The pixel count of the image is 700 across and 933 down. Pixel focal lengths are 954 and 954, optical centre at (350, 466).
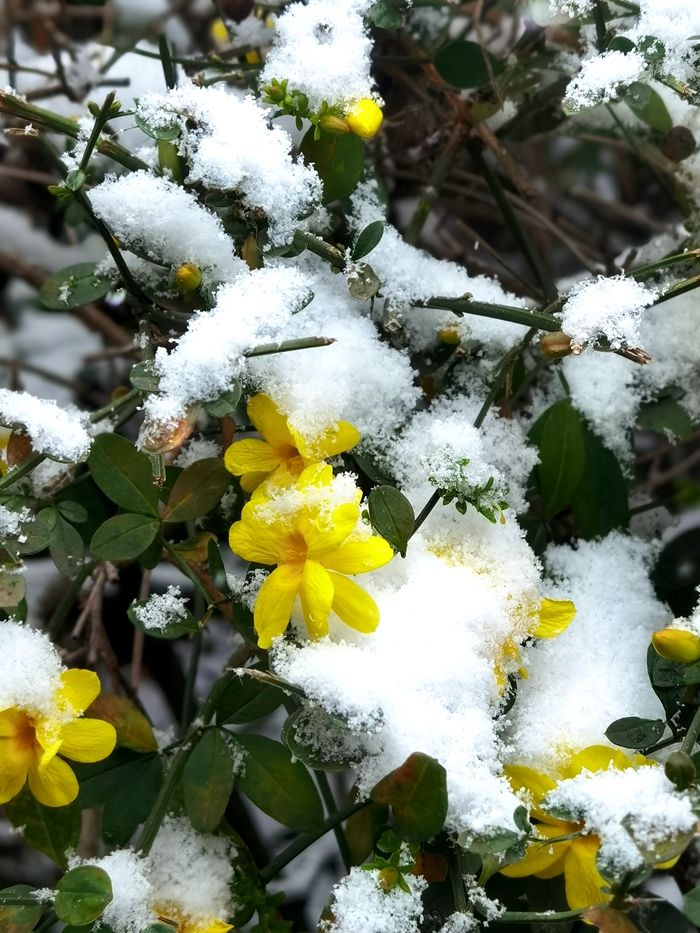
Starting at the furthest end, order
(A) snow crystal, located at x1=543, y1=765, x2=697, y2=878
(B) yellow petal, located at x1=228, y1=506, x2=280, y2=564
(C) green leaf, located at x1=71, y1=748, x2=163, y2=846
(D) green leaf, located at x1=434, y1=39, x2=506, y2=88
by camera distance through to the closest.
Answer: (D) green leaf, located at x1=434, y1=39, x2=506, y2=88, (C) green leaf, located at x1=71, y1=748, x2=163, y2=846, (B) yellow petal, located at x1=228, y1=506, x2=280, y2=564, (A) snow crystal, located at x1=543, y1=765, x2=697, y2=878

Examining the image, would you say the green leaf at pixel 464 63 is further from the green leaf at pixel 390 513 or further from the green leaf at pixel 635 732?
the green leaf at pixel 635 732

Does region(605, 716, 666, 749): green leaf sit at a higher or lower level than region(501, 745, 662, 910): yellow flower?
higher

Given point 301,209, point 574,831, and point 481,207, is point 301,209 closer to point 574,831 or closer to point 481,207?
point 574,831

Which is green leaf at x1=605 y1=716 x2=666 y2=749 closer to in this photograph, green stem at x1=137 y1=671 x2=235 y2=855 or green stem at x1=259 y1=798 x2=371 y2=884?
green stem at x1=259 y1=798 x2=371 y2=884

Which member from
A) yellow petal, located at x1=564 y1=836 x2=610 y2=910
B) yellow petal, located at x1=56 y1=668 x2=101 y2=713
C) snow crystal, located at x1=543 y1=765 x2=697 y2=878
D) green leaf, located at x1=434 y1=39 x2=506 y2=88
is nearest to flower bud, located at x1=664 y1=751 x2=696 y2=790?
snow crystal, located at x1=543 y1=765 x2=697 y2=878

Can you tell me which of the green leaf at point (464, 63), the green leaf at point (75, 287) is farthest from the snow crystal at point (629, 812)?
the green leaf at point (464, 63)

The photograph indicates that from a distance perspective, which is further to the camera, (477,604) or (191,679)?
(191,679)

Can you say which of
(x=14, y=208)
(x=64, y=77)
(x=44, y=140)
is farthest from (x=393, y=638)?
(x=14, y=208)

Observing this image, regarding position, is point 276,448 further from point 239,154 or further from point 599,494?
point 599,494
